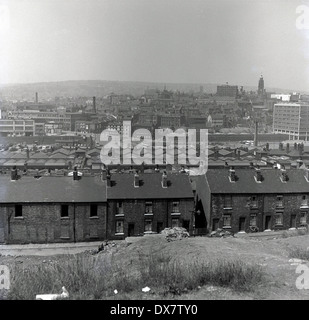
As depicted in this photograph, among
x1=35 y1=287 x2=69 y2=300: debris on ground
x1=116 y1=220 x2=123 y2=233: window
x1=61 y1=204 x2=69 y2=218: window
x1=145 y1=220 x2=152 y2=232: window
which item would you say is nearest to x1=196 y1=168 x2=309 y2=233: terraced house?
x1=145 y1=220 x2=152 y2=232: window

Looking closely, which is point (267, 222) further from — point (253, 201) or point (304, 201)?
point (304, 201)

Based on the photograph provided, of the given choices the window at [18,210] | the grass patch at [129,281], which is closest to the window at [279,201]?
the window at [18,210]

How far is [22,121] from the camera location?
108 metres

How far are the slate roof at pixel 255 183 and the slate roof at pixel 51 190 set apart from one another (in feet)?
27.4

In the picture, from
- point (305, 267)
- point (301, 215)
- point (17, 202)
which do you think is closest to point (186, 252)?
point (305, 267)

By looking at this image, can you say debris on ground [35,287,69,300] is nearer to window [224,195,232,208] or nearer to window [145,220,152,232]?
window [145,220,152,232]

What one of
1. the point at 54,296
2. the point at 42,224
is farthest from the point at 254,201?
the point at 54,296

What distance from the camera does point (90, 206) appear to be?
29.5 meters

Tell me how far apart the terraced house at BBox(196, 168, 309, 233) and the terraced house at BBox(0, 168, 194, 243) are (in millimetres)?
1920

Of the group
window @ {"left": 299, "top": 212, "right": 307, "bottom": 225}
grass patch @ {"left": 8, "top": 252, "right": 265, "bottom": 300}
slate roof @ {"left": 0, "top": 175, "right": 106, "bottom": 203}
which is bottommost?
window @ {"left": 299, "top": 212, "right": 307, "bottom": 225}

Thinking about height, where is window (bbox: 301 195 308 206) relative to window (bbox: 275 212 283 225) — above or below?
above

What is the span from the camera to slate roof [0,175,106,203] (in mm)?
29109

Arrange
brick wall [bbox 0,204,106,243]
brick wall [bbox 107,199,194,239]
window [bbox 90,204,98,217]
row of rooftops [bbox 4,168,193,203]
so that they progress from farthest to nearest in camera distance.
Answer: brick wall [bbox 107,199,194,239]
window [bbox 90,204,98,217]
row of rooftops [bbox 4,168,193,203]
brick wall [bbox 0,204,106,243]
